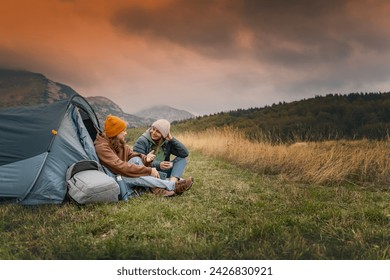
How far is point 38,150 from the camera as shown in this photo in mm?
4852

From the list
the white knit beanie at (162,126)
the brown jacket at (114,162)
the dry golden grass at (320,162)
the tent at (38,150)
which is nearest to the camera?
the tent at (38,150)

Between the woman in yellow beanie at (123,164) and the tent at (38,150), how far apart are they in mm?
239

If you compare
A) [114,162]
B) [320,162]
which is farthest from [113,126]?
[320,162]

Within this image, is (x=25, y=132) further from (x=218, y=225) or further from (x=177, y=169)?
(x=218, y=225)

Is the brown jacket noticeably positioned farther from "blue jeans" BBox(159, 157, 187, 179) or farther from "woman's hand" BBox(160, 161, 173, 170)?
"blue jeans" BBox(159, 157, 187, 179)

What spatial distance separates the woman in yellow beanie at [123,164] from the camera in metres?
5.00

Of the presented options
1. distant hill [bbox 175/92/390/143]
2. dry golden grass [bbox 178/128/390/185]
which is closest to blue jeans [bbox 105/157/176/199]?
dry golden grass [bbox 178/128/390/185]

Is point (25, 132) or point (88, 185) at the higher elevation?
point (25, 132)

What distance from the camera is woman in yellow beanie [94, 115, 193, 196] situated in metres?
5.00

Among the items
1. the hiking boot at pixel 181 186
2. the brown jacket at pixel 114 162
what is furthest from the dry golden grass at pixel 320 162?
the brown jacket at pixel 114 162

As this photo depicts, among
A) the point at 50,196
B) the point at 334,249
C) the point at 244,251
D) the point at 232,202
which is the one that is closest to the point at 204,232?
the point at 244,251

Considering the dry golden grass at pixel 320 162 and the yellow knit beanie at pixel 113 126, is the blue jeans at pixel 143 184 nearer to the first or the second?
the yellow knit beanie at pixel 113 126

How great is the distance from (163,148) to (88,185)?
1.77 meters

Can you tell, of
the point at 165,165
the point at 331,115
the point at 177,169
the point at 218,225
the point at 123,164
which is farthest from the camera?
the point at 331,115
